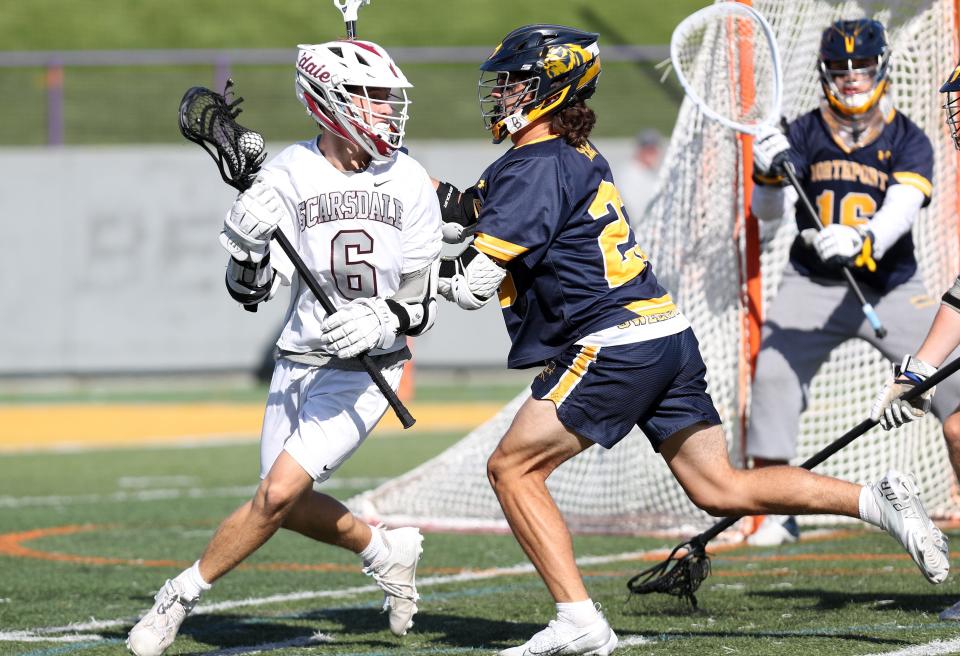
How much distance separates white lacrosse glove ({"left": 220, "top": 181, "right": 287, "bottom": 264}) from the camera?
15.6ft

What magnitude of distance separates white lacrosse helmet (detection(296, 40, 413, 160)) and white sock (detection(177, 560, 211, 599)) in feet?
4.60

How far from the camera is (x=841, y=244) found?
6.18 metres

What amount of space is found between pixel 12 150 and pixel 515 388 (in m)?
5.77

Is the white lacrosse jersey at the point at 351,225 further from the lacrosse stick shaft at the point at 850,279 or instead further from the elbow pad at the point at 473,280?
the lacrosse stick shaft at the point at 850,279

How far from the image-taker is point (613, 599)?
18.9 ft

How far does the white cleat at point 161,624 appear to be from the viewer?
15.5 feet

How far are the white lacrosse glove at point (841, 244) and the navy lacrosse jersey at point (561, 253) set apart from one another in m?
1.61

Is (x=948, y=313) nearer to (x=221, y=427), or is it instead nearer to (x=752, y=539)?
(x=752, y=539)

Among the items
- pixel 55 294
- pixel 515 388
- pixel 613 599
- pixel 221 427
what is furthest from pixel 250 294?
pixel 55 294

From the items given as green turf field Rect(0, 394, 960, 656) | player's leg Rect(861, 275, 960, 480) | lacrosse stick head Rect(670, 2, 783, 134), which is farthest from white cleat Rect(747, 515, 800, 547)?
lacrosse stick head Rect(670, 2, 783, 134)

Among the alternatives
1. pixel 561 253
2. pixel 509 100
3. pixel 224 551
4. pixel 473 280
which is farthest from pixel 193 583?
pixel 509 100

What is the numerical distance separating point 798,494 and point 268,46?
21.7 metres

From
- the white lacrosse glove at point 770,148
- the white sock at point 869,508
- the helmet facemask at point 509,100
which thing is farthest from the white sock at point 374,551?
the white lacrosse glove at point 770,148

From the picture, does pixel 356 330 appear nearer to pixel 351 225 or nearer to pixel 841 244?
pixel 351 225
